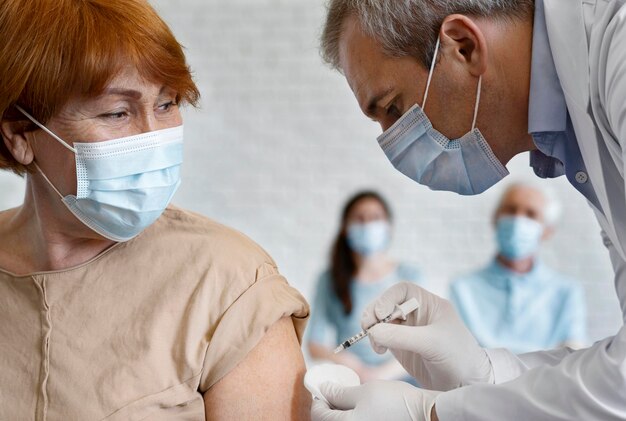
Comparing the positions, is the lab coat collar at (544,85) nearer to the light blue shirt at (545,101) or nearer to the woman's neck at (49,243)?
the light blue shirt at (545,101)

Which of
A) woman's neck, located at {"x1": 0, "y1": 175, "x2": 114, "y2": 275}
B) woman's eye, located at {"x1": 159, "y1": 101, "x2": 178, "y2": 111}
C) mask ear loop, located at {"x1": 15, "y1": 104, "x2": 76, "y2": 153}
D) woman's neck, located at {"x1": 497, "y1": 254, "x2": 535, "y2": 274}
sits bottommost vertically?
woman's neck, located at {"x1": 497, "y1": 254, "x2": 535, "y2": 274}

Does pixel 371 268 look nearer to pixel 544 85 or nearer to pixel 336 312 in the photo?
A: pixel 336 312

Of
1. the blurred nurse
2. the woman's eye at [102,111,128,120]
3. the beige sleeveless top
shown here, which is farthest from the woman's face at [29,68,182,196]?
the blurred nurse

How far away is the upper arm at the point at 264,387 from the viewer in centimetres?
140

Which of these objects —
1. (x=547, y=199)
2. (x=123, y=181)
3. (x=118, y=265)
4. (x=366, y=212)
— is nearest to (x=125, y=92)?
(x=123, y=181)

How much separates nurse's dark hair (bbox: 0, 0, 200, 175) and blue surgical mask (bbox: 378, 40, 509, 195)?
0.42 meters

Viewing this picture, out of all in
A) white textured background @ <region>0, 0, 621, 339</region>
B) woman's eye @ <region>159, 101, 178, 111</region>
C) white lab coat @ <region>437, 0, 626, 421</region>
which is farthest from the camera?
white textured background @ <region>0, 0, 621, 339</region>

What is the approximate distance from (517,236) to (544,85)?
100 inches

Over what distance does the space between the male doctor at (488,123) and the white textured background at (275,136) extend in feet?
9.30

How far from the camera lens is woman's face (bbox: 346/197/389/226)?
396cm

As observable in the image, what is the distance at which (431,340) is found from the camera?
150 centimetres

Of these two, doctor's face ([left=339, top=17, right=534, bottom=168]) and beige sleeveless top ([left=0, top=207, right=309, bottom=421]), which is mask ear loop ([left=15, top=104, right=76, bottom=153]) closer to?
beige sleeveless top ([left=0, top=207, right=309, bottom=421])

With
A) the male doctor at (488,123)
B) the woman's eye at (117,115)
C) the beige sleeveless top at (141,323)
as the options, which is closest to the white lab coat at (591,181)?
the male doctor at (488,123)

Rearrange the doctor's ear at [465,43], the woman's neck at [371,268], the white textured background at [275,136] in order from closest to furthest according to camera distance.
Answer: the doctor's ear at [465,43]
the woman's neck at [371,268]
the white textured background at [275,136]
